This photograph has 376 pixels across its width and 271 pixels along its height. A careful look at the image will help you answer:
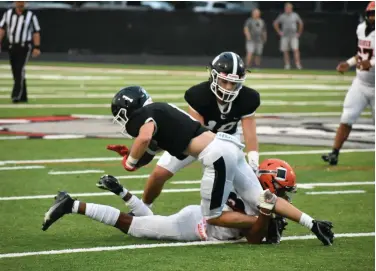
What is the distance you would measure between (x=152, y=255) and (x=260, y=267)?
78 cm

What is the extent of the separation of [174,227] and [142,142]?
0.77 meters

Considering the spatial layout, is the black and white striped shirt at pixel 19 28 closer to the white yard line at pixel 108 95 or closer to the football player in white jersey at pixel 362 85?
the white yard line at pixel 108 95

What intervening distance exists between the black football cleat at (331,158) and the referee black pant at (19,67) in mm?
7835

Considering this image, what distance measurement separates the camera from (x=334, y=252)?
741 centimetres

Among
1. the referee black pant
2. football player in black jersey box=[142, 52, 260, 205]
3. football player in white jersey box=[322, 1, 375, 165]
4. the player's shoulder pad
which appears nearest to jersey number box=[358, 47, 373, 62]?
football player in white jersey box=[322, 1, 375, 165]

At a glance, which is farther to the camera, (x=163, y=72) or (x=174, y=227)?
(x=163, y=72)

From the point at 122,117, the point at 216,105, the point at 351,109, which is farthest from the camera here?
the point at 351,109

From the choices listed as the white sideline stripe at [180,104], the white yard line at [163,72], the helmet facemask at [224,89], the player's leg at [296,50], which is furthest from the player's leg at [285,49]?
the helmet facemask at [224,89]

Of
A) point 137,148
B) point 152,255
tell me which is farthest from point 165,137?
point 152,255

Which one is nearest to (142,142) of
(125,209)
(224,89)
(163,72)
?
(224,89)

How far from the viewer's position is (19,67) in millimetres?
18250

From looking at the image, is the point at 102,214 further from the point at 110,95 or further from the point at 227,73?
the point at 110,95

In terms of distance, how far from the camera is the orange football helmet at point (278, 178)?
7742 millimetres

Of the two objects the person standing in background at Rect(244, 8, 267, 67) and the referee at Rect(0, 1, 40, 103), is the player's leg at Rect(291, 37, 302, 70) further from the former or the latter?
the referee at Rect(0, 1, 40, 103)
